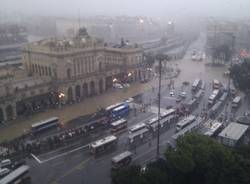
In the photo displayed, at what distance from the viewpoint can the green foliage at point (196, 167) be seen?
21.5 metres

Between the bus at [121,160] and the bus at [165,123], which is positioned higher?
the bus at [121,160]

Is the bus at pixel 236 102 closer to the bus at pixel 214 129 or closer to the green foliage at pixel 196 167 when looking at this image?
the bus at pixel 214 129

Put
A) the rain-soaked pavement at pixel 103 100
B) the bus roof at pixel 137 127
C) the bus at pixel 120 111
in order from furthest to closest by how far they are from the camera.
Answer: the bus at pixel 120 111 → the rain-soaked pavement at pixel 103 100 → the bus roof at pixel 137 127

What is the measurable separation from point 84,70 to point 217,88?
67.7ft

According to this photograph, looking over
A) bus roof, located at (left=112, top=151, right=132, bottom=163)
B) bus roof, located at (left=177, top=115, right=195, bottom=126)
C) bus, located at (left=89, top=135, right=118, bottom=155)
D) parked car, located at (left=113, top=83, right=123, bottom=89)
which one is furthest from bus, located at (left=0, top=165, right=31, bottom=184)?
parked car, located at (left=113, top=83, right=123, bottom=89)

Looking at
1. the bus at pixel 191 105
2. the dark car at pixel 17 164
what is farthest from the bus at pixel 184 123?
the dark car at pixel 17 164

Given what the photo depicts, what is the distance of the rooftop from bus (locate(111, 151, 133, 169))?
887 cm

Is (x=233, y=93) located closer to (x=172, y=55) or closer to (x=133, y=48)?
(x=133, y=48)

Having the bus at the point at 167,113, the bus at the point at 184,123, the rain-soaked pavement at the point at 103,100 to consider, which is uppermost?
the bus at the point at 184,123

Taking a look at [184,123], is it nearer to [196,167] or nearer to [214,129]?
[214,129]

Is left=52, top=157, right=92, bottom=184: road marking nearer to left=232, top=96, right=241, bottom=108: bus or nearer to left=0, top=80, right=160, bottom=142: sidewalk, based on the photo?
left=0, top=80, right=160, bottom=142: sidewalk

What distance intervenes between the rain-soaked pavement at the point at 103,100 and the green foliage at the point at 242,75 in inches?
264

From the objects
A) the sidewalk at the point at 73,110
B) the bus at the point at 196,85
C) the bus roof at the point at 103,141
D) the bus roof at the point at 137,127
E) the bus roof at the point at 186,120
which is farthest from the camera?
the bus at the point at 196,85

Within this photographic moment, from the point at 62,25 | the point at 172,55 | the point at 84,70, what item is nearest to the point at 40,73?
the point at 84,70
